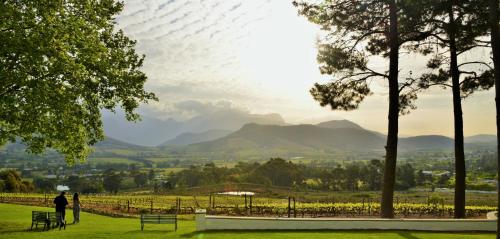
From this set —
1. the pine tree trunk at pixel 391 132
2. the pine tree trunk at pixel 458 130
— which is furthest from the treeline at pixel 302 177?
the pine tree trunk at pixel 391 132

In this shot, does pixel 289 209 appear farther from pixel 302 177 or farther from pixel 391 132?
pixel 302 177

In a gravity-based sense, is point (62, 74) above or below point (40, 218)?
above

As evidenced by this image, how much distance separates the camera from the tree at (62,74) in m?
17.6

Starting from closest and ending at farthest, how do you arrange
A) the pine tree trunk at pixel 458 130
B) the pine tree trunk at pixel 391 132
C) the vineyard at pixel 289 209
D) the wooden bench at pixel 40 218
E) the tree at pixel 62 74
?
the tree at pixel 62 74 < the wooden bench at pixel 40 218 < the pine tree trunk at pixel 391 132 < the pine tree trunk at pixel 458 130 < the vineyard at pixel 289 209

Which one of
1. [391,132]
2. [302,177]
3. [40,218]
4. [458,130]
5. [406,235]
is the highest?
[458,130]

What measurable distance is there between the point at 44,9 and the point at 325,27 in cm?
1333

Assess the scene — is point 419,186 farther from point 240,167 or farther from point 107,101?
point 107,101

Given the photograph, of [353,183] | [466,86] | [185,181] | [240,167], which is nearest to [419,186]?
[353,183]

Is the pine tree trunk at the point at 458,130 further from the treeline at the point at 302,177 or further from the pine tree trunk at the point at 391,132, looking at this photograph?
the treeline at the point at 302,177

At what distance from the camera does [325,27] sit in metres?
24.0

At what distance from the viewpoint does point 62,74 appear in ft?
65.0

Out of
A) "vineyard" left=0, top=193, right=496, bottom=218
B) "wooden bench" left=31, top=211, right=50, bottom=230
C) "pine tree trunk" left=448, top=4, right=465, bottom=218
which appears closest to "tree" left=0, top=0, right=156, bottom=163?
"wooden bench" left=31, top=211, right=50, bottom=230

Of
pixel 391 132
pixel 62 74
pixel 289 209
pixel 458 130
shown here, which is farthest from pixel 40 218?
pixel 458 130

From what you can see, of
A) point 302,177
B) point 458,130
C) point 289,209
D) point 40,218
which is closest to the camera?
point 40,218
